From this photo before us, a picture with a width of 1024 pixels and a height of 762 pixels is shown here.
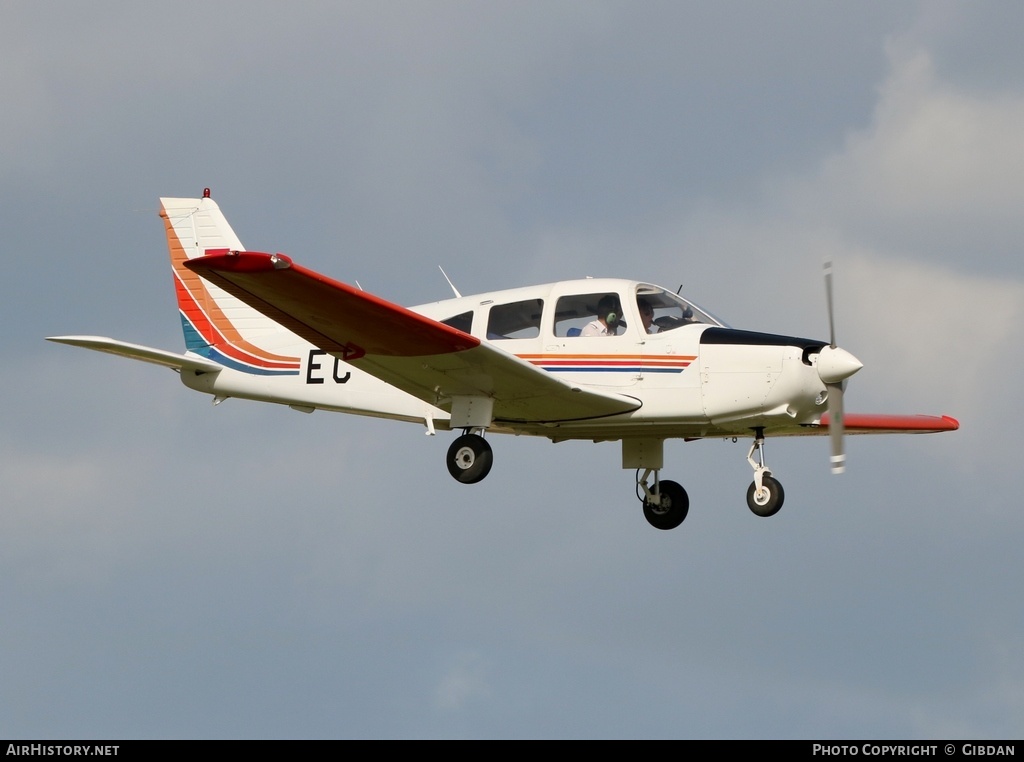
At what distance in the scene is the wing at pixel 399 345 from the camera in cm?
1575

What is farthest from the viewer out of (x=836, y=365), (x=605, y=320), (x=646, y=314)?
(x=605, y=320)

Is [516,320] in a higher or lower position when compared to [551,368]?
higher

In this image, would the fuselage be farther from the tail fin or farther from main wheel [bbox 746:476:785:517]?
the tail fin

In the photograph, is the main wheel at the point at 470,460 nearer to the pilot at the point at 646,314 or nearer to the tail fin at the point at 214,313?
the pilot at the point at 646,314

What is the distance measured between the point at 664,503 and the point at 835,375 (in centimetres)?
343

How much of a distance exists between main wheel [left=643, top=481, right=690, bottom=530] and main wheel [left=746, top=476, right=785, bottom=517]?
2.04m

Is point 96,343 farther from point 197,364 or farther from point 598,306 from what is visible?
point 598,306

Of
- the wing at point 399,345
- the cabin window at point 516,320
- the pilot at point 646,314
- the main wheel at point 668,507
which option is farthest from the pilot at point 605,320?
the main wheel at point 668,507

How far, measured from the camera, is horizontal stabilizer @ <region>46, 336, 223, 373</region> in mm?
18266

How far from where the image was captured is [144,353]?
19.4 meters

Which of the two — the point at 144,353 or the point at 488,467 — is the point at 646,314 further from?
the point at 144,353

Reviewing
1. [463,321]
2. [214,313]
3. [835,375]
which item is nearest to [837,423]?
[835,375]

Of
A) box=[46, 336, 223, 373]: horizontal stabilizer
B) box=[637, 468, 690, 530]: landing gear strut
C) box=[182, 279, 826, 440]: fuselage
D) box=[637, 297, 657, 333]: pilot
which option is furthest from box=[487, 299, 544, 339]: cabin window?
box=[46, 336, 223, 373]: horizontal stabilizer
